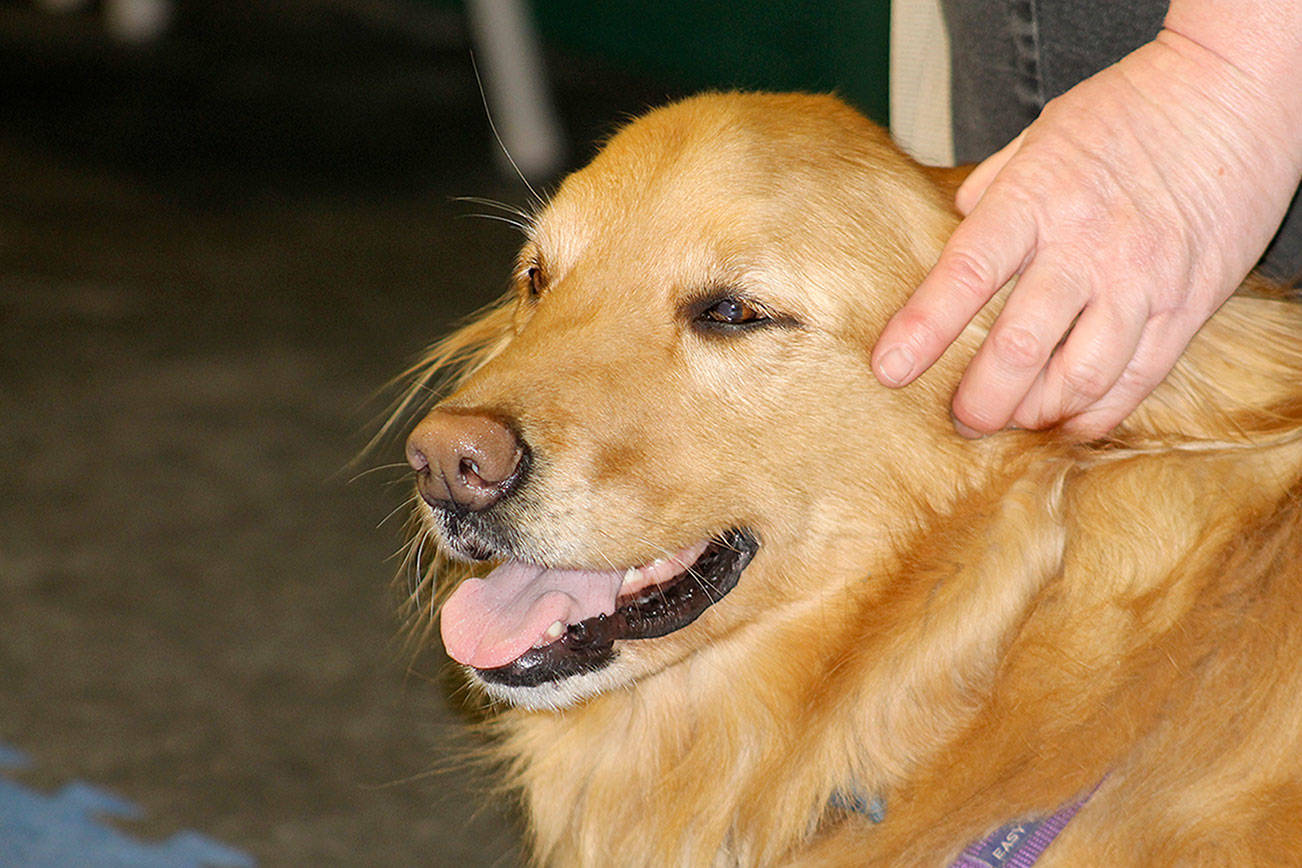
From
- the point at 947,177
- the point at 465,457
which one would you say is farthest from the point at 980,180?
the point at 465,457

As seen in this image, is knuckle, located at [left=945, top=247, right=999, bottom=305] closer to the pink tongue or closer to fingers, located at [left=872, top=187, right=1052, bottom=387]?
fingers, located at [left=872, top=187, right=1052, bottom=387]

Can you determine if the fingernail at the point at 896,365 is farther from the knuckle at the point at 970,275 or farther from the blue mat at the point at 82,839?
the blue mat at the point at 82,839

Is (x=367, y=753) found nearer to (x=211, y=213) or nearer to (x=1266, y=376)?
(x=1266, y=376)

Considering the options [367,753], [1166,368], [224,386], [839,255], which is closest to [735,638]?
[839,255]

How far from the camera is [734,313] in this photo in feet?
5.51

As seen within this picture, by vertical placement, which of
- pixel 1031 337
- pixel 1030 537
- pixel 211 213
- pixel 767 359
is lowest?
pixel 211 213

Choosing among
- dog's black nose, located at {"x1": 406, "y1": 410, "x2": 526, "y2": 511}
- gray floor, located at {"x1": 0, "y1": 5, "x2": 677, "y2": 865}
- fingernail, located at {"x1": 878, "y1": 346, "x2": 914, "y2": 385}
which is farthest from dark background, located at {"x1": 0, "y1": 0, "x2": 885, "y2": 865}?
fingernail, located at {"x1": 878, "y1": 346, "x2": 914, "y2": 385}

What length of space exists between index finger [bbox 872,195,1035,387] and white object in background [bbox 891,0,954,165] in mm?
853

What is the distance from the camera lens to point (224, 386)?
14.4 feet

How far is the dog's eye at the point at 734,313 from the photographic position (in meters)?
1.67

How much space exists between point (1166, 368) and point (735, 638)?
65cm

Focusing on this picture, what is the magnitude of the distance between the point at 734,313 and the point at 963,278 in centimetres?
36

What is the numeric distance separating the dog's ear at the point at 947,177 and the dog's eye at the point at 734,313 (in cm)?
33

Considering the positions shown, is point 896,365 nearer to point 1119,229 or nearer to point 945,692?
point 1119,229
